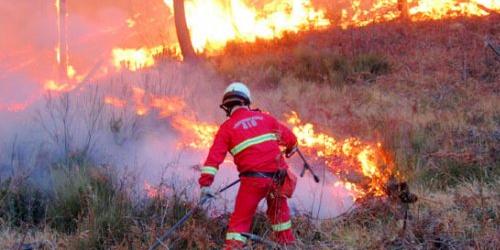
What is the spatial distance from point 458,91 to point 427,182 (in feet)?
14.4

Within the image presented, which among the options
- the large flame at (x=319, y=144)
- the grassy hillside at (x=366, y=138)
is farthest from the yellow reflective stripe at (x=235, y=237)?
the large flame at (x=319, y=144)

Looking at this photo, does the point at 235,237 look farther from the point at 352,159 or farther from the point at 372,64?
the point at 372,64

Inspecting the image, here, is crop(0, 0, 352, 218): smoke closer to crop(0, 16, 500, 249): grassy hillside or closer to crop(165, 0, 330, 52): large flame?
crop(0, 16, 500, 249): grassy hillside

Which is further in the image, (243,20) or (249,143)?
(243,20)

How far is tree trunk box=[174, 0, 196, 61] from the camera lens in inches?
523

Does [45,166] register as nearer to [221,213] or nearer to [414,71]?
[221,213]

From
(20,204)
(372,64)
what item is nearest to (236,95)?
(20,204)

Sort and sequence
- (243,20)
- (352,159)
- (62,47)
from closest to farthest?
(352,159) → (62,47) → (243,20)

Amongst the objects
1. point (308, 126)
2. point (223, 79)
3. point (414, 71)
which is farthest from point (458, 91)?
point (223, 79)

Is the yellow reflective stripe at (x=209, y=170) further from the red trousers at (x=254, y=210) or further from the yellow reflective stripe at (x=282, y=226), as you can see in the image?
the yellow reflective stripe at (x=282, y=226)

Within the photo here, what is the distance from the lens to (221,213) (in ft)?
17.1

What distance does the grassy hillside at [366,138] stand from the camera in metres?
4.66

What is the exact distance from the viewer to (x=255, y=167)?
4867 mm

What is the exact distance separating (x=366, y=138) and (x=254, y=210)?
341 centimetres
